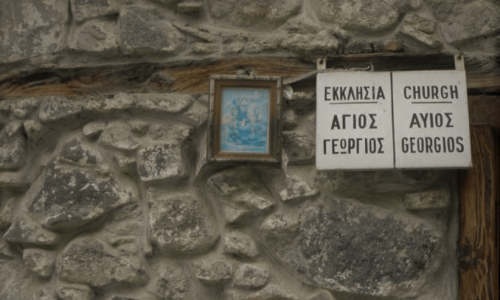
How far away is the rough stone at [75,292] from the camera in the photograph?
2.31m

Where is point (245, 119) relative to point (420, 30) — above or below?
below

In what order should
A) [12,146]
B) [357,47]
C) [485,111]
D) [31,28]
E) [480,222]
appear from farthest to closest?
[31,28] → [12,146] → [357,47] → [485,111] → [480,222]

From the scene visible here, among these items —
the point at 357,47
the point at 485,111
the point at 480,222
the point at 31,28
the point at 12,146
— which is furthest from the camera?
the point at 31,28

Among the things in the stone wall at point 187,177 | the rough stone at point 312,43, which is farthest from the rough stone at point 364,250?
the rough stone at point 312,43

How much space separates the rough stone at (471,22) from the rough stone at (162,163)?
98 cm

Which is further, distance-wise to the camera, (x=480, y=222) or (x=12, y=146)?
(x=12, y=146)

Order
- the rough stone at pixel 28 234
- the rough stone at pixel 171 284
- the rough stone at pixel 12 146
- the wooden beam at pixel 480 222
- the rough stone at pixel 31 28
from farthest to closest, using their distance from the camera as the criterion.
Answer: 1. the rough stone at pixel 31 28
2. the rough stone at pixel 12 146
3. the rough stone at pixel 28 234
4. the rough stone at pixel 171 284
5. the wooden beam at pixel 480 222

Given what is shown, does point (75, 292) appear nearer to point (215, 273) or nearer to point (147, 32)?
point (215, 273)

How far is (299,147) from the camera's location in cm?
232

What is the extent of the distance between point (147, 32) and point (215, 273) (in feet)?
2.90

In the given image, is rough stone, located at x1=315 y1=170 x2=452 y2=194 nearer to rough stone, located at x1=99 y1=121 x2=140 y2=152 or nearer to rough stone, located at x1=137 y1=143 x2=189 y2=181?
rough stone, located at x1=137 y1=143 x2=189 y2=181

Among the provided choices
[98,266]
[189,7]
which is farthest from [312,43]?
[98,266]

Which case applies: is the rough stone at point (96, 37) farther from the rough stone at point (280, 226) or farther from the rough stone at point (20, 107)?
the rough stone at point (280, 226)

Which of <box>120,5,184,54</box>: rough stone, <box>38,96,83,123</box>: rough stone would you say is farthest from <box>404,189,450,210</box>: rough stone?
<box>38,96,83,123</box>: rough stone
